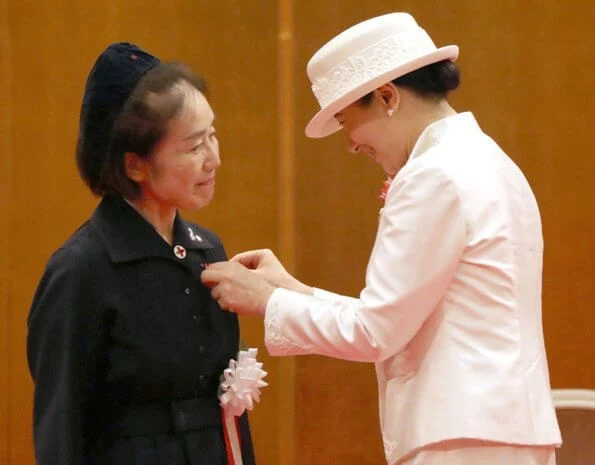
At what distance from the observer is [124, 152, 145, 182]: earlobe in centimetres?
183

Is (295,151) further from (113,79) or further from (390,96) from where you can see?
(113,79)

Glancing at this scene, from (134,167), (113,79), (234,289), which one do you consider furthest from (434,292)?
(113,79)

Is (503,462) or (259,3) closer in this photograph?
(503,462)

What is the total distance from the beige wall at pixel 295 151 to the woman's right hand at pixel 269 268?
54.7 inches

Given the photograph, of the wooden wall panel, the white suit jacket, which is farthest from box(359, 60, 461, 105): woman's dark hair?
the wooden wall panel

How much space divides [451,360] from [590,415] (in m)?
1.13

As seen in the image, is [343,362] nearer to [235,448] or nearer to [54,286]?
[235,448]

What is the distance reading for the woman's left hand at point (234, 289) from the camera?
6.14 feet

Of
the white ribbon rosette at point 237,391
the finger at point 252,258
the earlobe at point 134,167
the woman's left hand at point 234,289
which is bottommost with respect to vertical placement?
the white ribbon rosette at point 237,391

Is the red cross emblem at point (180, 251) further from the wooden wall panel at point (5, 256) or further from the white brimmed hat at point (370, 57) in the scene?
the wooden wall panel at point (5, 256)

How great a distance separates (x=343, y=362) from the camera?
11.6 feet

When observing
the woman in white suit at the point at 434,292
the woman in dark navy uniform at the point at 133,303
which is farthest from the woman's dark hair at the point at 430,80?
the woman in dark navy uniform at the point at 133,303

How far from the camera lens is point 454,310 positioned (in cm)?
178

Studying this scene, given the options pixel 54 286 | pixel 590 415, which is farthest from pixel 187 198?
pixel 590 415
